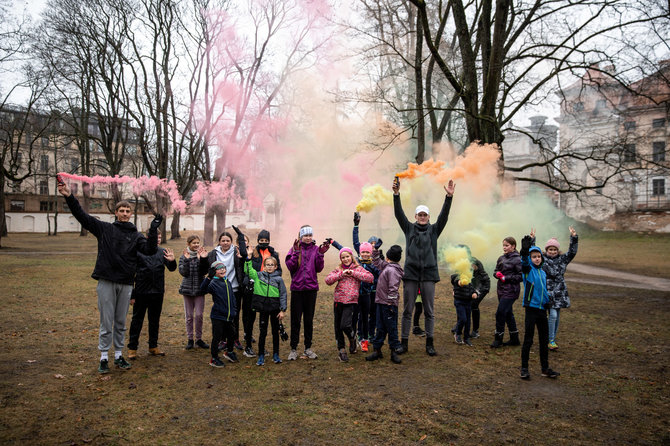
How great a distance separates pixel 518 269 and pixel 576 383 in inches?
84.3

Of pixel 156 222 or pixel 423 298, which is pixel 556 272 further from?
pixel 156 222

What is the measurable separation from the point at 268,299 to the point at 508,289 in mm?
3892

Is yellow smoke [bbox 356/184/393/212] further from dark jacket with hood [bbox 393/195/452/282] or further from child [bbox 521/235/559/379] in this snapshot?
child [bbox 521/235/559/379]

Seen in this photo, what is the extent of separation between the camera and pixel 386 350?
6941mm

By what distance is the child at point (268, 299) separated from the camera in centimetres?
609

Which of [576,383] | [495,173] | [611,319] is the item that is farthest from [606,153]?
[576,383]

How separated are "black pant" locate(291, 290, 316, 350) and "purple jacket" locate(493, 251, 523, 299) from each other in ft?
10.4

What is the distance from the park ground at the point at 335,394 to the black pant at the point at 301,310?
1.18 ft

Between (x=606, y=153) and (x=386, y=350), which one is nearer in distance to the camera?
(x=386, y=350)

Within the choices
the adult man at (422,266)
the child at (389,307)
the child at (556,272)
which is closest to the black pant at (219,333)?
the child at (389,307)

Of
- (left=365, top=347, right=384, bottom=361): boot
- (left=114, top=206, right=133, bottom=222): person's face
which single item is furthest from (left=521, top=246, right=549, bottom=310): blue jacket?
(left=114, top=206, right=133, bottom=222): person's face

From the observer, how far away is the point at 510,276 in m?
7.11

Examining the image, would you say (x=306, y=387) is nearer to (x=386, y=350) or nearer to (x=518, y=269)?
(x=386, y=350)

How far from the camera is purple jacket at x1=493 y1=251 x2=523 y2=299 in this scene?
7102 mm
